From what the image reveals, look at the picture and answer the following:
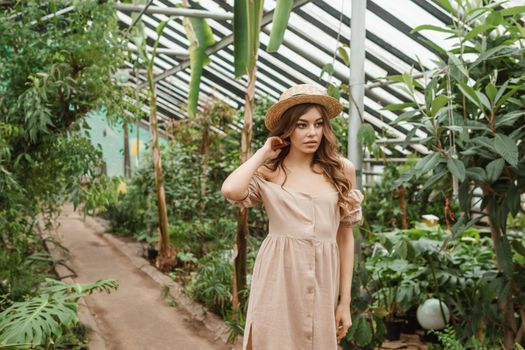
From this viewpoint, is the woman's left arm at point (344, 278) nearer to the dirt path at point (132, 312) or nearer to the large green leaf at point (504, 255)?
the large green leaf at point (504, 255)

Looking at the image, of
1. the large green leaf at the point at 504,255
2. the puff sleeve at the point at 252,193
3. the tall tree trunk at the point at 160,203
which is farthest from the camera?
the tall tree trunk at the point at 160,203

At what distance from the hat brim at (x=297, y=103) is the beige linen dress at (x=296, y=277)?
0.27 m

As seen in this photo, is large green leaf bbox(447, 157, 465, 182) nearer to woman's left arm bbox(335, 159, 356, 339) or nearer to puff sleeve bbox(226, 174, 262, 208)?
woman's left arm bbox(335, 159, 356, 339)

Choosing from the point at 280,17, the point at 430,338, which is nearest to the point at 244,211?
the point at 280,17

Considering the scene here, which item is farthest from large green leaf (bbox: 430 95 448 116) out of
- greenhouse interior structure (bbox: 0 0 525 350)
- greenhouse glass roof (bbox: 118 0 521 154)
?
greenhouse glass roof (bbox: 118 0 521 154)

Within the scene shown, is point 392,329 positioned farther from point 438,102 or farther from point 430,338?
point 438,102

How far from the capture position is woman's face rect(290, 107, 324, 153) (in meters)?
1.85

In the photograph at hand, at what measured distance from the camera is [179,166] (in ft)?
26.2

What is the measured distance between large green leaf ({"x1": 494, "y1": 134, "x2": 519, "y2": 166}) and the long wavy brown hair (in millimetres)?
722

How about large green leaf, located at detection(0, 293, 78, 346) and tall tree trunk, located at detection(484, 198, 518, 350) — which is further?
tall tree trunk, located at detection(484, 198, 518, 350)

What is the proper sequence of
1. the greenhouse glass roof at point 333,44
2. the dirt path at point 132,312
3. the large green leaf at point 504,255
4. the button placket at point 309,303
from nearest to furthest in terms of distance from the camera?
1. the button placket at point 309,303
2. the large green leaf at point 504,255
3. the dirt path at point 132,312
4. the greenhouse glass roof at point 333,44

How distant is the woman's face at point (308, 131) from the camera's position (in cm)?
185

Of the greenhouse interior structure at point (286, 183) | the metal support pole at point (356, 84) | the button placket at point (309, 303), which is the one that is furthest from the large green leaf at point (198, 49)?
the button placket at point (309, 303)

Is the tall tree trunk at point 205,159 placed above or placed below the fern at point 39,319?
above
